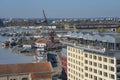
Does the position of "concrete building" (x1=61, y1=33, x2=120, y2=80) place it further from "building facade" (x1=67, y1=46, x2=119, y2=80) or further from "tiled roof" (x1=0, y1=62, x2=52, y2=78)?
"tiled roof" (x1=0, y1=62, x2=52, y2=78)

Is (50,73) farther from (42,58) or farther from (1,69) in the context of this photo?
(42,58)

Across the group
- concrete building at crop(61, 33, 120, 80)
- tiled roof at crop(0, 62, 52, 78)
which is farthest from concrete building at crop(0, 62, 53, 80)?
concrete building at crop(61, 33, 120, 80)

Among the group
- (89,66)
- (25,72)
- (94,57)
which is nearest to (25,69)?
(25,72)

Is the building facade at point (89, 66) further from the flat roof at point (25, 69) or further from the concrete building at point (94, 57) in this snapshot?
the flat roof at point (25, 69)

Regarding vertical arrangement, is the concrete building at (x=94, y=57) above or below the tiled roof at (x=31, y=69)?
above

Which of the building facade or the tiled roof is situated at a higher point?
the building facade

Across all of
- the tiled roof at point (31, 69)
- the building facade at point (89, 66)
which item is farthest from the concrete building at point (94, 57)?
the tiled roof at point (31, 69)

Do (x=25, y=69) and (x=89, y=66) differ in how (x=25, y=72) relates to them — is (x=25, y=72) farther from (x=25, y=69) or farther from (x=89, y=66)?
(x=89, y=66)
